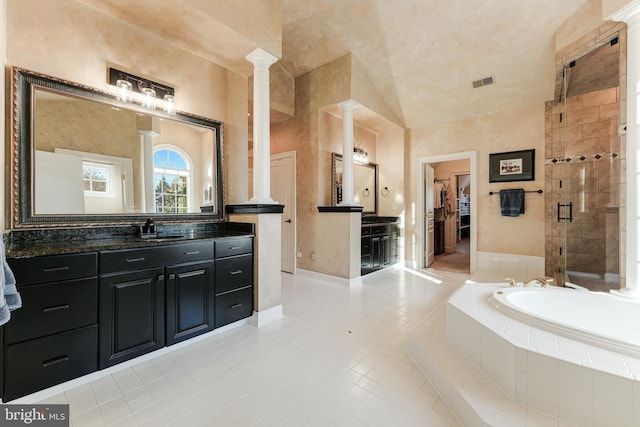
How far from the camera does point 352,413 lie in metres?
1.49

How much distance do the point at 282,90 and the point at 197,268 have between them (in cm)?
323

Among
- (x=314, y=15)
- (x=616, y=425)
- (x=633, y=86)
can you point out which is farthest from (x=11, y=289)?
(x=633, y=86)

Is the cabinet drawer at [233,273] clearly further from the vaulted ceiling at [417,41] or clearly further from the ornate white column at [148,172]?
the vaulted ceiling at [417,41]

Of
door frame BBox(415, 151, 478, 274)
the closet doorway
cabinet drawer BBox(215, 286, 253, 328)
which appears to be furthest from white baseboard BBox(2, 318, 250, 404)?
the closet doorway

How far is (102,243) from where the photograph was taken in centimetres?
196

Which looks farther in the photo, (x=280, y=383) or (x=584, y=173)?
(x=584, y=173)

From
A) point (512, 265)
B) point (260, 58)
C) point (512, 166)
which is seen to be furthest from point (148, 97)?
point (512, 265)

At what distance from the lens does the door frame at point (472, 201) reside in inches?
175

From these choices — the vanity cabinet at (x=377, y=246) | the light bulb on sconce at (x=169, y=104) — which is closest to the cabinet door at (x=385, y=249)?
the vanity cabinet at (x=377, y=246)

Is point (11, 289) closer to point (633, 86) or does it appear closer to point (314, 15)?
point (314, 15)

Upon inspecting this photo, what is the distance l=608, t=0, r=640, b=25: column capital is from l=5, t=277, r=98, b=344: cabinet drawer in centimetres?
440

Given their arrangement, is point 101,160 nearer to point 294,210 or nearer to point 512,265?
point 294,210

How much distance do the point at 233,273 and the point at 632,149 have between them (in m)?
3.51

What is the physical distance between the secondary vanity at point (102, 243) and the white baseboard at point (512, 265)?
3.74 meters
